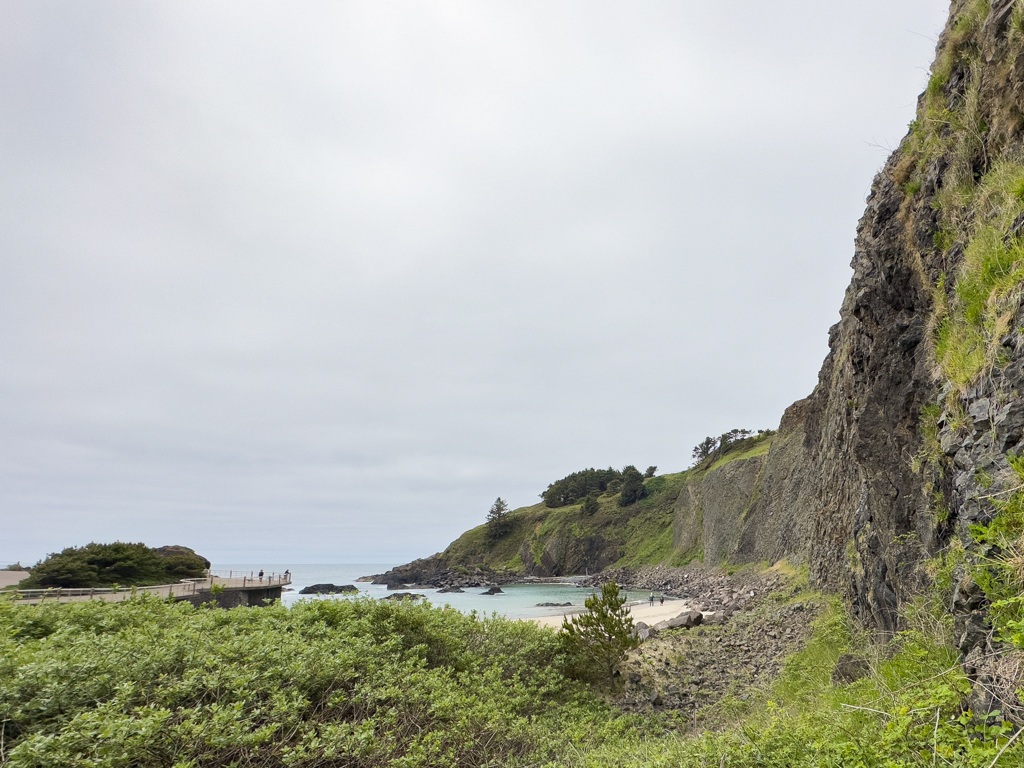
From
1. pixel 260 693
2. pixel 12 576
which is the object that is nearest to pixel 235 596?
pixel 12 576

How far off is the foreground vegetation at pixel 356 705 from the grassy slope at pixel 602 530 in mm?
65786

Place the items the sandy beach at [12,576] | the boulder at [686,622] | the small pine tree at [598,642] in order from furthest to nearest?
the sandy beach at [12,576]
the boulder at [686,622]
the small pine tree at [598,642]

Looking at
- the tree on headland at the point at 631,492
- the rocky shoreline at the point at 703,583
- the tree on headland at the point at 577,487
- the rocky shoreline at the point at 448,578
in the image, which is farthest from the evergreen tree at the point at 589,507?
the rocky shoreline at the point at 703,583

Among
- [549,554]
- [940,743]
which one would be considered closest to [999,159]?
[940,743]

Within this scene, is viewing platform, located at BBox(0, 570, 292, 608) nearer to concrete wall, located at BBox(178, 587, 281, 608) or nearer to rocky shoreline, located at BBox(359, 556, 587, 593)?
concrete wall, located at BBox(178, 587, 281, 608)

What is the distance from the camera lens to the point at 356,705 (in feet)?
23.3

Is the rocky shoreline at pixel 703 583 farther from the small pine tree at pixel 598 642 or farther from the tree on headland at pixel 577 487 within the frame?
the tree on headland at pixel 577 487

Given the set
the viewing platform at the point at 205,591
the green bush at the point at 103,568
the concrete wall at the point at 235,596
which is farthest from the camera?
the green bush at the point at 103,568

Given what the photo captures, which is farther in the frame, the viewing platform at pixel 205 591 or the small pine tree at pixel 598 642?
the viewing platform at pixel 205 591

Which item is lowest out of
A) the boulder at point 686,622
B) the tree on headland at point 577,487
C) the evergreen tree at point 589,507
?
the boulder at point 686,622

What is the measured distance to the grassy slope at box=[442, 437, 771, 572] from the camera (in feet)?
278

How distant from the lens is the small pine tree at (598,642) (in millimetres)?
13344

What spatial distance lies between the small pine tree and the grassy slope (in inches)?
2378

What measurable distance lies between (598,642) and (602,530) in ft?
278
